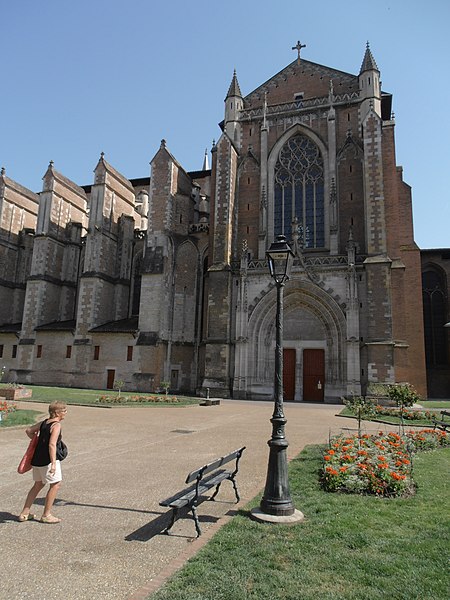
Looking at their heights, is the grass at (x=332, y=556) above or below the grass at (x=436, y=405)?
below

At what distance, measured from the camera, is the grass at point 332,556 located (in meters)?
3.66

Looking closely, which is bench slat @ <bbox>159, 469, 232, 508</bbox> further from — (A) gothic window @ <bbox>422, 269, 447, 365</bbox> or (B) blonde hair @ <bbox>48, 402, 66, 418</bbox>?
(A) gothic window @ <bbox>422, 269, 447, 365</bbox>

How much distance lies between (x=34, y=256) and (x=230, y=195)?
1823 cm

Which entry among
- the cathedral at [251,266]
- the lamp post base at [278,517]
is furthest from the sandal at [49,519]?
the cathedral at [251,266]

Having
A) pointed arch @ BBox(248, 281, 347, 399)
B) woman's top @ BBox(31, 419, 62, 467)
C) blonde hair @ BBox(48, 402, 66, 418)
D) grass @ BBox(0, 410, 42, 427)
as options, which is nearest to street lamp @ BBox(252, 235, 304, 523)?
woman's top @ BBox(31, 419, 62, 467)

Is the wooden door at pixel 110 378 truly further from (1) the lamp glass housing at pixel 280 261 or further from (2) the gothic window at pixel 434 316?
(1) the lamp glass housing at pixel 280 261

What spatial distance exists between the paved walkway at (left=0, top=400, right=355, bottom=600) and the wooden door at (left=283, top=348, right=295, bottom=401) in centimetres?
1487

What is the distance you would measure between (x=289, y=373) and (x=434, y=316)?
47.3 ft

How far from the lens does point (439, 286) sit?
34.7 metres

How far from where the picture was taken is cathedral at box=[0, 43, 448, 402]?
26625 millimetres

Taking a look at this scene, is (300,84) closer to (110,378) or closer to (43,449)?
(110,378)

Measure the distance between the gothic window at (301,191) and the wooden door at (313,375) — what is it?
7.53m

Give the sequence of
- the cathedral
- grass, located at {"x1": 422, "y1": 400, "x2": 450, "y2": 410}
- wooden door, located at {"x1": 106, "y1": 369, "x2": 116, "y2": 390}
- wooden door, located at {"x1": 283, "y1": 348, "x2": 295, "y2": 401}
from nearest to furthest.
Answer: grass, located at {"x1": 422, "y1": 400, "x2": 450, "y2": 410}
the cathedral
wooden door, located at {"x1": 283, "y1": 348, "x2": 295, "y2": 401}
wooden door, located at {"x1": 106, "y1": 369, "x2": 116, "y2": 390}

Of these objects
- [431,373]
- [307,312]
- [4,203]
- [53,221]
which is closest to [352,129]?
[307,312]
